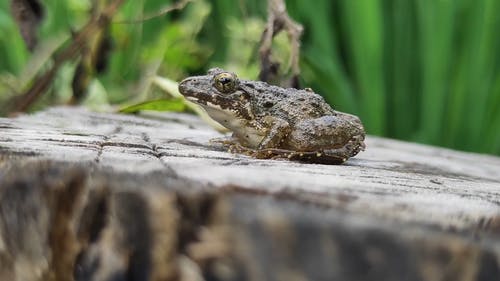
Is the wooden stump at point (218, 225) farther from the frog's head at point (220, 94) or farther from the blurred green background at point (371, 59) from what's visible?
the blurred green background at point (371, 59)

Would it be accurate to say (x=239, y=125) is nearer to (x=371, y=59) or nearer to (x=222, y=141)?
(x=222, y=141)

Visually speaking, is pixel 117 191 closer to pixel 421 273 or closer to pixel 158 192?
pixel 158 192

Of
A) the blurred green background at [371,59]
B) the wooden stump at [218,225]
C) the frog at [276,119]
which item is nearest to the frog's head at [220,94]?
the frog at [276,119]

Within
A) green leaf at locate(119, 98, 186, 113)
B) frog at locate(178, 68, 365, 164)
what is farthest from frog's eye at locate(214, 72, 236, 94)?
green leaf at locate(119, 98, 186, 113)

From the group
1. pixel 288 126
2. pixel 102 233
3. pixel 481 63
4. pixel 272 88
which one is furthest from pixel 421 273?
pixel 481 63

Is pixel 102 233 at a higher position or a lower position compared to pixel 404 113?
lower

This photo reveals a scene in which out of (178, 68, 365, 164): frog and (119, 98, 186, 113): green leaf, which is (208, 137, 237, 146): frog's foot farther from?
(119, 98, 186, 113): green leaf

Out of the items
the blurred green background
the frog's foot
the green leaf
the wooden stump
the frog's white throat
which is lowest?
the wooden stump
